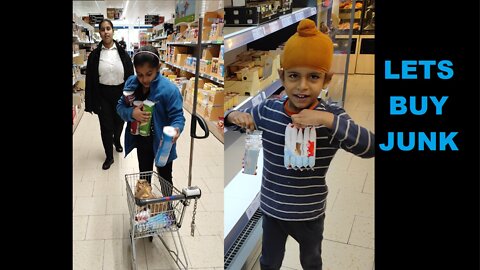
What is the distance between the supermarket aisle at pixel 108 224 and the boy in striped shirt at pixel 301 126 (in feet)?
2.85

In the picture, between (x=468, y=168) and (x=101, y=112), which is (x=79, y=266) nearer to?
(x=101, y=112)

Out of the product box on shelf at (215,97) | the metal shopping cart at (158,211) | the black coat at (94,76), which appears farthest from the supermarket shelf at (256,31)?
the product box on shelf at (215,97)

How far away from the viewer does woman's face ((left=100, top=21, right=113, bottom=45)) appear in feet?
4.58

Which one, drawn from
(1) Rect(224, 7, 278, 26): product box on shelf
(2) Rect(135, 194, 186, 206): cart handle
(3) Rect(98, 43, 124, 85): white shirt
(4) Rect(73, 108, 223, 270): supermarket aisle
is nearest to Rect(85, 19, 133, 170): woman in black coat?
(3) Rect(98, 43, 124, 85): white shirt

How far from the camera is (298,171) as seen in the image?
105cm

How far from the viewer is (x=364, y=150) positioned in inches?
37.2

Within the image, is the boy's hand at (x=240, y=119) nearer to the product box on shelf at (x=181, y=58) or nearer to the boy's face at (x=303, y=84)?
the boy's face at (x=303, y=84)

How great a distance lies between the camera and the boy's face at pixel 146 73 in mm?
1523

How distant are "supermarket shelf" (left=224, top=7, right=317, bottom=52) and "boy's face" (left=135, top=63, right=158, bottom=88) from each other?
355 mm

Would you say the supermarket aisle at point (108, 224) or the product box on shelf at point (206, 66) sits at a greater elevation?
the product box on shelf at point (206, 66)

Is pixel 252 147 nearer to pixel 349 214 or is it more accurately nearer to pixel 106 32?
pixel 349 214

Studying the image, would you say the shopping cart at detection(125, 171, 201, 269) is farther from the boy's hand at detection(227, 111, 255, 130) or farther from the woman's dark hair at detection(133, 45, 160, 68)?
the boy's hand at detection(227, 111, 255, 130)

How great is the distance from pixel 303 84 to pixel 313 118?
0.29 feet

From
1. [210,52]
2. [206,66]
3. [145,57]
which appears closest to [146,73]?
[145,57]
